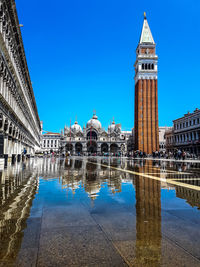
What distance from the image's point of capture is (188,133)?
61469 millimetres

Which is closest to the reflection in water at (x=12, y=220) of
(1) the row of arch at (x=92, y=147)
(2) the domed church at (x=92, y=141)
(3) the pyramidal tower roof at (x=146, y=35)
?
(3) the pyramidal tower roof at (x=146, y=35)

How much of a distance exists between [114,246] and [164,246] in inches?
22.4

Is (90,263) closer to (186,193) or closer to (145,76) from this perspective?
(186,193)

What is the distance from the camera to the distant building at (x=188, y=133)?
56.6 metres

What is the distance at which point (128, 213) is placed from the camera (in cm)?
360

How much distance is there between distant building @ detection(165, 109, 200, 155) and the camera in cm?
5662

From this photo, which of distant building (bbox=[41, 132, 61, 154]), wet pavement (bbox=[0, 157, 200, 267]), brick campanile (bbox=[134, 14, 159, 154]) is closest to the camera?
wet pavement (bbox=[0, 157, 200, 267])

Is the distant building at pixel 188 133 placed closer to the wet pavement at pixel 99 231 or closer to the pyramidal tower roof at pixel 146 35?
the pyramidal tower roof at pixel 146 35

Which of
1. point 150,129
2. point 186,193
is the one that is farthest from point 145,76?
point 186,193

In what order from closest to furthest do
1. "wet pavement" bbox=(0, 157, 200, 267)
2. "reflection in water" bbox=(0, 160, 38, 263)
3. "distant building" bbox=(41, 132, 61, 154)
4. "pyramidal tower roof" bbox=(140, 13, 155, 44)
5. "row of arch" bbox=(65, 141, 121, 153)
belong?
"wet pavement" bbox=(0, 157, 200, 267)
"reflection in water" bbox=(0, 160, 38, 263)
"pyramidal tower roof" bbox=(140, 13, 155, 44)
"row of arch" bbox=(65, 141, 121, 153)
"distant building" bbox=(41, 132, 61, 154)

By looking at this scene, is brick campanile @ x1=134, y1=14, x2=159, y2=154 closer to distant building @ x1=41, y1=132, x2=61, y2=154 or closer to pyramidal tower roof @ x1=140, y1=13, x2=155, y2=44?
pyramidal tower roof @ x1=140, y1=13, x2=155, y2=44

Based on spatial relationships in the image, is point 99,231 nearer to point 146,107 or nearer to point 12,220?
point 12,220

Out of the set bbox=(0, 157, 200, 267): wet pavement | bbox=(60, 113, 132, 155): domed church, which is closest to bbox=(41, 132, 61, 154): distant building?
bbox=(60, 113, 132, 155): domed church

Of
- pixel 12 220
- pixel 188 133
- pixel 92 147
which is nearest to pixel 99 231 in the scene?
pixel 12 220
